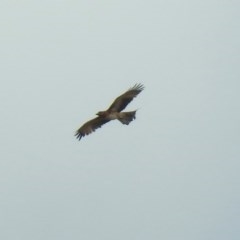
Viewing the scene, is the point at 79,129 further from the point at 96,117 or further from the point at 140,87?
the point at 140,87

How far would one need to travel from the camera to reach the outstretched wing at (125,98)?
25625mm

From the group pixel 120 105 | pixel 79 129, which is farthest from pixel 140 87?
pixel 79 129

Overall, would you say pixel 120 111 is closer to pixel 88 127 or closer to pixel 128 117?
pixel 128 117

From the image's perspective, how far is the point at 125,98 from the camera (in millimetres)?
25797

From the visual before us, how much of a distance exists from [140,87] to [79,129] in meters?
2.44

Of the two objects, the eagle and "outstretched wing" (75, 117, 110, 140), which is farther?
"outstretched wing" (75, 117, 110, 140)

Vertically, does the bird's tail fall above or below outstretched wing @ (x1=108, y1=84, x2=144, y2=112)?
below

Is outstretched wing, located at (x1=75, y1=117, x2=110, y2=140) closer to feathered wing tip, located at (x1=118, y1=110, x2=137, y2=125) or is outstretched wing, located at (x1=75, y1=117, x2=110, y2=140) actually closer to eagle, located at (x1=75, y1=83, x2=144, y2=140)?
eagle, located at (x1=75, y1=83, x2=144, y2=140)

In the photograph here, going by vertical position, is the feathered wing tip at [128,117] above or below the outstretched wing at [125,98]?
below

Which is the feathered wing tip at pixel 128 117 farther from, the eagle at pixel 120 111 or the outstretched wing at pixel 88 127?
the outstretched wing at pixel 88 127

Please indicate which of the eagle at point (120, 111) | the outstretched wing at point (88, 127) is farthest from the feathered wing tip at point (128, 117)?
the outstretched wing at point (88, 127)

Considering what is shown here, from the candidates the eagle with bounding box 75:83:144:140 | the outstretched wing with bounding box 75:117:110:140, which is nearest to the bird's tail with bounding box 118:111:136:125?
the eagle with bounding box 75:83:144:140

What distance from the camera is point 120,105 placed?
25.7 m

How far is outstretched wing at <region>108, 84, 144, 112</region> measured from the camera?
25625 mm
